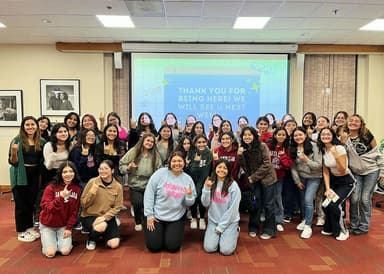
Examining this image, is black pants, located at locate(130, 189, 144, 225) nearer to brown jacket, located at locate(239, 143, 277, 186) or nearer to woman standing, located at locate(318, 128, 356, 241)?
brown jacket, located at locate(239, 143, 277, 186)

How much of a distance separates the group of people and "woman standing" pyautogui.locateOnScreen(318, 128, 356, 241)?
0.4 inches

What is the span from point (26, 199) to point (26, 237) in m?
0.41

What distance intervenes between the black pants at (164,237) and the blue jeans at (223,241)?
0.29 meters

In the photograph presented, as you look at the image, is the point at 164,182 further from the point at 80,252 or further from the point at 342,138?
the point at 342,138

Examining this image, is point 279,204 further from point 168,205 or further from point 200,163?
point 168,205

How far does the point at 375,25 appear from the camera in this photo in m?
5.48

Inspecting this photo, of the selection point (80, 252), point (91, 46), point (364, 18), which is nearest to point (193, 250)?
point (80, 252)

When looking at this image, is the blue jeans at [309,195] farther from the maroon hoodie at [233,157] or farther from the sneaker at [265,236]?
the maroon hoodie at [233,157]

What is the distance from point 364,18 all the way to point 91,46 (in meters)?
4.69

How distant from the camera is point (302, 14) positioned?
16.1ft

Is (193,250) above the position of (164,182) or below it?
below

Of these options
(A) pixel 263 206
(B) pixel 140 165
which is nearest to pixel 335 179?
(A) pixel 263 206

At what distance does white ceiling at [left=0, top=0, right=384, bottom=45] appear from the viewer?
449 cm

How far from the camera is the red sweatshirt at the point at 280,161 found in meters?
4.11
